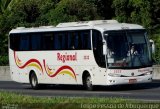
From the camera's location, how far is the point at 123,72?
2927 centimetres

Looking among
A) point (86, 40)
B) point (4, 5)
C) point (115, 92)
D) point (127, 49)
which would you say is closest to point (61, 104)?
point (115, 92)

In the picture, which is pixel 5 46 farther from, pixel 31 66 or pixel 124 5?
pixel 31 66

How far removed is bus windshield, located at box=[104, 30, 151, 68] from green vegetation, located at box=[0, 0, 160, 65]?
14.5 metres

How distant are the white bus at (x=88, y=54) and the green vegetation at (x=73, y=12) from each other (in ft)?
40.8

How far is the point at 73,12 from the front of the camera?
174ft

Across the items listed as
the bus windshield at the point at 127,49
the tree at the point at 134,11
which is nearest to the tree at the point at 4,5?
the tree at the point at 134,11

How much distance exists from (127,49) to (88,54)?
6.33 ft

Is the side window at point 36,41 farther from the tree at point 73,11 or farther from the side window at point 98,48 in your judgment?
the tree at point 73,11

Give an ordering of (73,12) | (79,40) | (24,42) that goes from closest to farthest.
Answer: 1. (79,40)
2. (24,42)
3. (73,12)

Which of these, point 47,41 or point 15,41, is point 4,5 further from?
point 47,41

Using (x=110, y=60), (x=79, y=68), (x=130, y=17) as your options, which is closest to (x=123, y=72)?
(x=110, y=60)

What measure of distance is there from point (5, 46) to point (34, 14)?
406cm

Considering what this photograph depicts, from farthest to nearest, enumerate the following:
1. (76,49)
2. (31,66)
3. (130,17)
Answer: (130,17) < (31,66) < (76,49)

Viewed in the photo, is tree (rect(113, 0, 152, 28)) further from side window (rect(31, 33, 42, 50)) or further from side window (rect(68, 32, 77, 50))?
side window (rect(68, 32, 77, 50))
